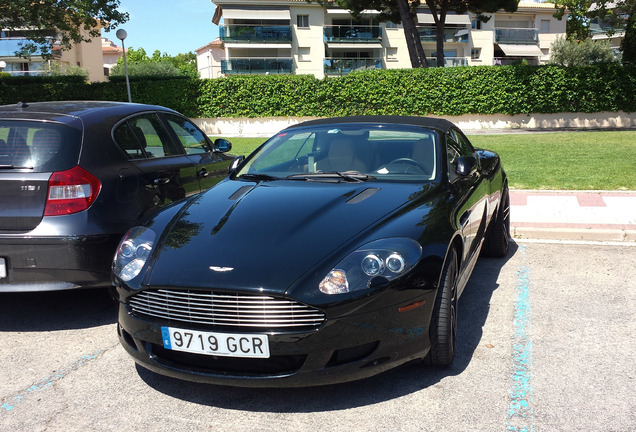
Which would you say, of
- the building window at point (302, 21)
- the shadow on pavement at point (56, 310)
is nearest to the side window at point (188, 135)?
the shadow on pavement at point (56, 310)

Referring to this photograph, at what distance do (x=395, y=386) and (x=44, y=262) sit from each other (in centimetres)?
252

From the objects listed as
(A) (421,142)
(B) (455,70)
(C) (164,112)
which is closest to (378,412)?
(A) (421,142)

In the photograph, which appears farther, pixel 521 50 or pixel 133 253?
pixel 521 50

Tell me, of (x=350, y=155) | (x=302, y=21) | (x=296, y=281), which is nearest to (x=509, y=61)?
(x=302, y=21)

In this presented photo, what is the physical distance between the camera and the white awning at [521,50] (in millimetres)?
58344

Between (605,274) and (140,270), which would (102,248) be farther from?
(605,274)

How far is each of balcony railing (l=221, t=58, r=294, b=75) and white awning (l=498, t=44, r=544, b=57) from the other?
22.1 metres

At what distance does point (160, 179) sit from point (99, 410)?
2368 mm

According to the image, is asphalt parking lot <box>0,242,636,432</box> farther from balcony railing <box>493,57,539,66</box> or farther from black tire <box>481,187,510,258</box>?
balcony railing <box>493,57,539,66</box>

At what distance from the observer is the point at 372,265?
3.12 meters

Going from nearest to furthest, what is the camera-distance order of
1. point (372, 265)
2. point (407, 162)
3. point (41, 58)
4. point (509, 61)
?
point (372, 265) < point (407, 162) < point (41, 58) < point (509, 61)

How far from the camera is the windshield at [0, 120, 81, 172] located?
14.3 ft

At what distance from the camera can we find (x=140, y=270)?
336cm

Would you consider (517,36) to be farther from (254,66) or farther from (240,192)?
(240,192)
